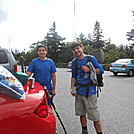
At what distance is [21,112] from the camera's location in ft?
4.64

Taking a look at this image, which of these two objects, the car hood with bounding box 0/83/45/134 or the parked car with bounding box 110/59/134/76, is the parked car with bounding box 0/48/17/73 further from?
the parked car with bounding box 110/59/134/76

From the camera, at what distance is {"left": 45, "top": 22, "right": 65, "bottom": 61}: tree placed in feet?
148

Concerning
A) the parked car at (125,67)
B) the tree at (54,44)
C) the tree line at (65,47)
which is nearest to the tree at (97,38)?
the tree line at (65,47)

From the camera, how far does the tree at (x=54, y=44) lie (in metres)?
45.1

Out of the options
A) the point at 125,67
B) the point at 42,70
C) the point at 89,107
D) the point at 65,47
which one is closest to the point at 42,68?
the point at 42,70

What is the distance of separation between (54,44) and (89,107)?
144ft

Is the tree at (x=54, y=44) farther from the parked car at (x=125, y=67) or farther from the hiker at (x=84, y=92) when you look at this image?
the hiker at (x=84, y=92)

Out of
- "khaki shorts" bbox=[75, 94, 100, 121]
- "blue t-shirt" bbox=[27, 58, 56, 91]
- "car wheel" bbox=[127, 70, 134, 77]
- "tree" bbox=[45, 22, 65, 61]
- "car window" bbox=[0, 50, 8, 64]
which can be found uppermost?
"tree" bbox=[45, 22, 65, 61]

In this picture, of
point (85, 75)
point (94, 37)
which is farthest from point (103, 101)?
point (94, 37)

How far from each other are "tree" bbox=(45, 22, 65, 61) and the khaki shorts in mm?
41848

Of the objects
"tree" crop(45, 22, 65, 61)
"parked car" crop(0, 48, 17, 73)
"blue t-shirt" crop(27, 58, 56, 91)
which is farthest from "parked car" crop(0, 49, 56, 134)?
"tree" crop(45, 22, 65, 61)

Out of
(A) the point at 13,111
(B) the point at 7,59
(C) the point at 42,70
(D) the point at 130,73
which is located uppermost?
(B) the point at 7,59

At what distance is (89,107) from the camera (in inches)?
103

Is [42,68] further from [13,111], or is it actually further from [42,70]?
[13,111]
